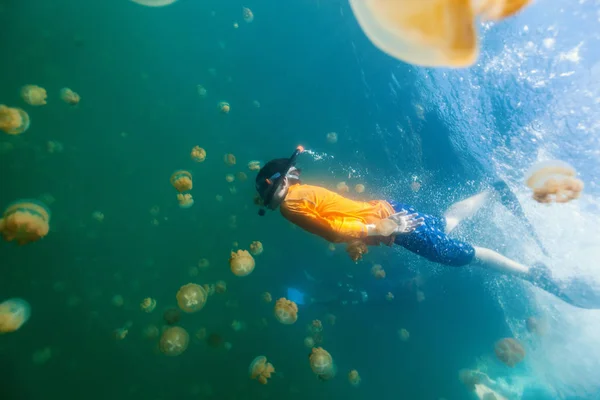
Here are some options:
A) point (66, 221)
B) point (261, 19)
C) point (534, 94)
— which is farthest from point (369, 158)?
point (66, 221)

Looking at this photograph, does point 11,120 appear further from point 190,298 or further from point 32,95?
point 190,298

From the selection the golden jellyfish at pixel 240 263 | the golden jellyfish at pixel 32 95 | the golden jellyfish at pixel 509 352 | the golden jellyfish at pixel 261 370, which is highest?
the golden jellyfish at pixel 509 352

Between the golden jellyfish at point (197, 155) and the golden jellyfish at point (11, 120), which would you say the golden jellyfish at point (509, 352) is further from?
the golden jellyfish at point (11, 120)

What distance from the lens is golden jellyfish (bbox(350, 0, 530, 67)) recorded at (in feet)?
5.33

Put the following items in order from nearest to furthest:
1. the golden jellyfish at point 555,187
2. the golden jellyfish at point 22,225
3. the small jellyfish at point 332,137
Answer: the golden jellyfish at point 22,225
the golden jellyfish at point 555,187
the small jellyfish at point 332,137

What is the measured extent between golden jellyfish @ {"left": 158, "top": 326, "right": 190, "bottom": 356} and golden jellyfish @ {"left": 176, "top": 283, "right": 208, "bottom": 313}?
2.74 feet

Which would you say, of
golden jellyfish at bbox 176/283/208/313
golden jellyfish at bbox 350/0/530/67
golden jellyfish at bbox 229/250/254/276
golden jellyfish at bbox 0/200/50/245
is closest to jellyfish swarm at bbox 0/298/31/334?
golden jellyfish at bbox 0/200/50/245

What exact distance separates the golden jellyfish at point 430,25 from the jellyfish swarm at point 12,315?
8.23 m

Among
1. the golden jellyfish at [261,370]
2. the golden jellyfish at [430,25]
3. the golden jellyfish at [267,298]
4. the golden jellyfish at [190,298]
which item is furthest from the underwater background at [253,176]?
the golden jellyfish at [430,25]

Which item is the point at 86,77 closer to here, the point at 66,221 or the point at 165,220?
the point at 66,221

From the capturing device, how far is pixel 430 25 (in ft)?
5.92

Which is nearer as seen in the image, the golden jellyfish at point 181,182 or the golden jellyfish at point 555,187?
the golden jellyfish at point 555,187

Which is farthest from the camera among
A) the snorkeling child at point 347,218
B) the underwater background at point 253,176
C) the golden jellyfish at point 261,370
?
the underwater background at point 253,176

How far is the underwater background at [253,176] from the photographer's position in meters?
10.7
